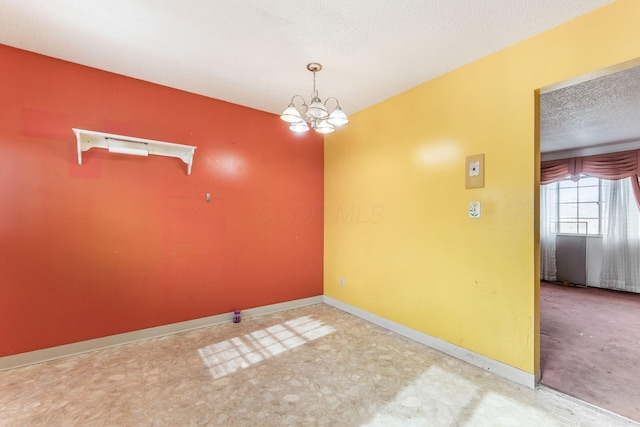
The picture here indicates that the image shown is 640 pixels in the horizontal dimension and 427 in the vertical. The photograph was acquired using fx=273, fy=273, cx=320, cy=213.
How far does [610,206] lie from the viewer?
5.04 m

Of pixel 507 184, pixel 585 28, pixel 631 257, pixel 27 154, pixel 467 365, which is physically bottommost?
pixel 467 365

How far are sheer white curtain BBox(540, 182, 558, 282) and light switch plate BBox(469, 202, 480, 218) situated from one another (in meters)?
4.82

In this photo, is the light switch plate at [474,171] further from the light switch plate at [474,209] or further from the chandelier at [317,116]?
the chandelier at [317,116]

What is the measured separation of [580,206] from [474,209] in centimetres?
483

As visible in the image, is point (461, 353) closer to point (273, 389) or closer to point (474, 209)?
point (474, 209)

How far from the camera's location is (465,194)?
8.40 ft

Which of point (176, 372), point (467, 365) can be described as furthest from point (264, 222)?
point (467, 365)

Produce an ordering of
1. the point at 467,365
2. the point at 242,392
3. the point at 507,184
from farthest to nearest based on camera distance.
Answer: the point at 467,365, the point at 507,184, the point at 242,392

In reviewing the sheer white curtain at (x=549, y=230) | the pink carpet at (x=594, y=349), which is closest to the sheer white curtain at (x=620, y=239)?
the pink carpet at (x=594, y=349)

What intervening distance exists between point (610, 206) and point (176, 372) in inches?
287

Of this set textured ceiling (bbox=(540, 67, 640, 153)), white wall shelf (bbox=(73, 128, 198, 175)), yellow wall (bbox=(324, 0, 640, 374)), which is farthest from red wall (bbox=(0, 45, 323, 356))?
textured ceiling (bbox=(540, 67, 640, 153))

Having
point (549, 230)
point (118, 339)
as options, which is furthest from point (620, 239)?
point (118, 339)

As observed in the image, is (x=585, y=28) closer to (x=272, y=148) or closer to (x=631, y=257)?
(x=272, y=148)

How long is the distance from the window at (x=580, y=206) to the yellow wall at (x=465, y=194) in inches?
187
